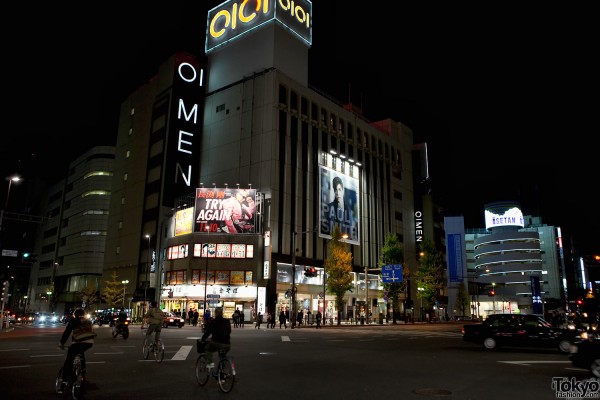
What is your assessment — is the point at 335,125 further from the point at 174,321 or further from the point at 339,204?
the point at 174,321

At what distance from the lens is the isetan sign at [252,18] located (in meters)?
70.1

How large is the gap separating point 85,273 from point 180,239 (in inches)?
1544

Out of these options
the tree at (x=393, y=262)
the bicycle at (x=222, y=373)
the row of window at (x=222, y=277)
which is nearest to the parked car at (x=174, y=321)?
the row of window at (x=222, y=277)

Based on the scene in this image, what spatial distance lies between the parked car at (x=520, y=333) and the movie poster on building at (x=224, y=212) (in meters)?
37.9

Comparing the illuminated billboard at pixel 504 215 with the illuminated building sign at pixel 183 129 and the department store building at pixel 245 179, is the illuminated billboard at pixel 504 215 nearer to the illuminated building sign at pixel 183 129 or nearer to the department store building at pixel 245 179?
the department store building at pixel 245 179

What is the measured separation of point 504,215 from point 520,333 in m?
132

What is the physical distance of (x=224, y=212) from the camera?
185ft

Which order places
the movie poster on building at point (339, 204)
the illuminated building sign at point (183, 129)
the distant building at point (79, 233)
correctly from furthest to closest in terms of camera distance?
1. the distant building at point (79, 233)
2. the illuminated building sign at point (183, 129)
3. the movie poster on building at point (339, 204)

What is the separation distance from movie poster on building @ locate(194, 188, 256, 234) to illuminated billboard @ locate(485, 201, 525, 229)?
10824cm

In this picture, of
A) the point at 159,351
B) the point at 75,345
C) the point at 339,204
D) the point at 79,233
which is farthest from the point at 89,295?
the point at 75,345

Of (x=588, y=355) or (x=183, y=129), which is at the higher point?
(x=183, y=129)

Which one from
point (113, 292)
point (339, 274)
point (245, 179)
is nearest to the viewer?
point (339, 274)

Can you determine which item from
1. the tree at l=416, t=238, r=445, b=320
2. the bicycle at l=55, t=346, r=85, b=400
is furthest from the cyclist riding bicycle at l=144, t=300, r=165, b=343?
the tree at l=416, t=238, r=445, b=320

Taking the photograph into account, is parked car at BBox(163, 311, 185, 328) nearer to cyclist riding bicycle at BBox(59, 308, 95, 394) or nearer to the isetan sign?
cyclist riding bicycle at BBox(59, 308, 95, 394)
